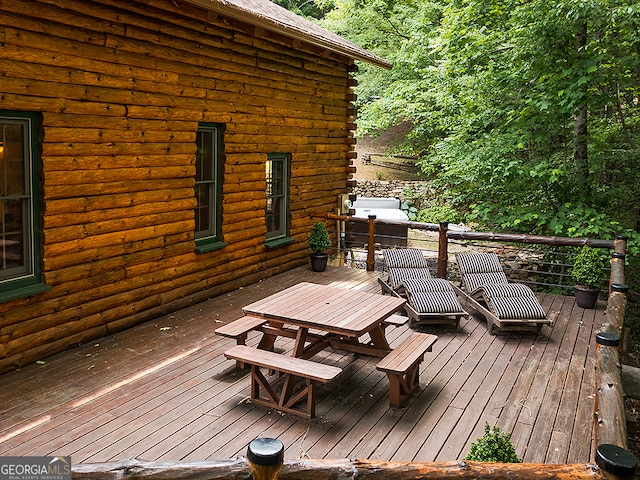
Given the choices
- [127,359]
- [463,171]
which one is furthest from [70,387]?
[463,171]

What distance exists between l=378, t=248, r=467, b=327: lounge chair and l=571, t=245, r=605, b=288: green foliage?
202cm

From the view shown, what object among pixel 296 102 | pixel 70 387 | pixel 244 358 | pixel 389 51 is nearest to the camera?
pixel 244 358

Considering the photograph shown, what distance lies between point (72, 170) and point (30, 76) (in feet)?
3.33

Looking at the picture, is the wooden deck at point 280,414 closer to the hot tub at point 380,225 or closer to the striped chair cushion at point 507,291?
the striped chair cushion at point 507,291

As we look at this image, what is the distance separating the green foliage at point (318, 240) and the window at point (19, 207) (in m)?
5.25

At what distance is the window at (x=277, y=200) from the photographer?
32.6 ft

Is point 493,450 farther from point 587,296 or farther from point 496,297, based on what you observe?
point 587,296

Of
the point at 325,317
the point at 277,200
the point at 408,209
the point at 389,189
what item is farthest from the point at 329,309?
the point at 389,189

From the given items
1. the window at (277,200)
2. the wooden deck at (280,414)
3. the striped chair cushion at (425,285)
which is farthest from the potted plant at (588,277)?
the window at (277,200)

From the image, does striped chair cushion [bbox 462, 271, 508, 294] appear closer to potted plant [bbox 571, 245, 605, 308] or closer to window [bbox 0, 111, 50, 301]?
potted plant [bbox 571, 245, 605, 308]

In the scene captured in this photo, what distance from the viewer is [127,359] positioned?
593 cm

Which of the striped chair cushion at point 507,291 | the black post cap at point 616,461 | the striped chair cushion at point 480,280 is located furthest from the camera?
the striped chair cushion at point 480,280

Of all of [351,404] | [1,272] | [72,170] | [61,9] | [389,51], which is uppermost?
[389,51]

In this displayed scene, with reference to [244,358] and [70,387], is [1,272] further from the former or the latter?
[244,358]
